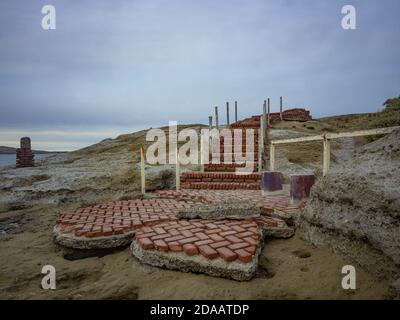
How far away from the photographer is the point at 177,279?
240cm

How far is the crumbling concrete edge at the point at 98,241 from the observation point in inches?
126

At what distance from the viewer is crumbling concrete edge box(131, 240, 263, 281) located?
2326 mm

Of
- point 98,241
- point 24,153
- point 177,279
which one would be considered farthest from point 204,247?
point 24,153

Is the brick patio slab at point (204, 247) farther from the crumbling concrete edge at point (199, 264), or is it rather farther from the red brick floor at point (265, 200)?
the red brick floor at point (265, 200)

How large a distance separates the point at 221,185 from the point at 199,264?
422cm

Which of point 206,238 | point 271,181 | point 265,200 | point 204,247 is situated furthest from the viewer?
point 271,181

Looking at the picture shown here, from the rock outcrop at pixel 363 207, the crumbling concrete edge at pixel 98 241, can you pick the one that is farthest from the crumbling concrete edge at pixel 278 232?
the crumbling concrete edge at pixel 98 241

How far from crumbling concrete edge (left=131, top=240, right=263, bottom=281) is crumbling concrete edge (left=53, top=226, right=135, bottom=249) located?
519 millimetres

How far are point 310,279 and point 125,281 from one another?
1660 mm

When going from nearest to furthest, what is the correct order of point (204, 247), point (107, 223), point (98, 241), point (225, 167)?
1. point (204, 247)
2. point (98, 241)
3. point (107, 223)
4. point (225, 167)

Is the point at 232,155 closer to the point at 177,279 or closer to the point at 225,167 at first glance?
the point at 225,167
